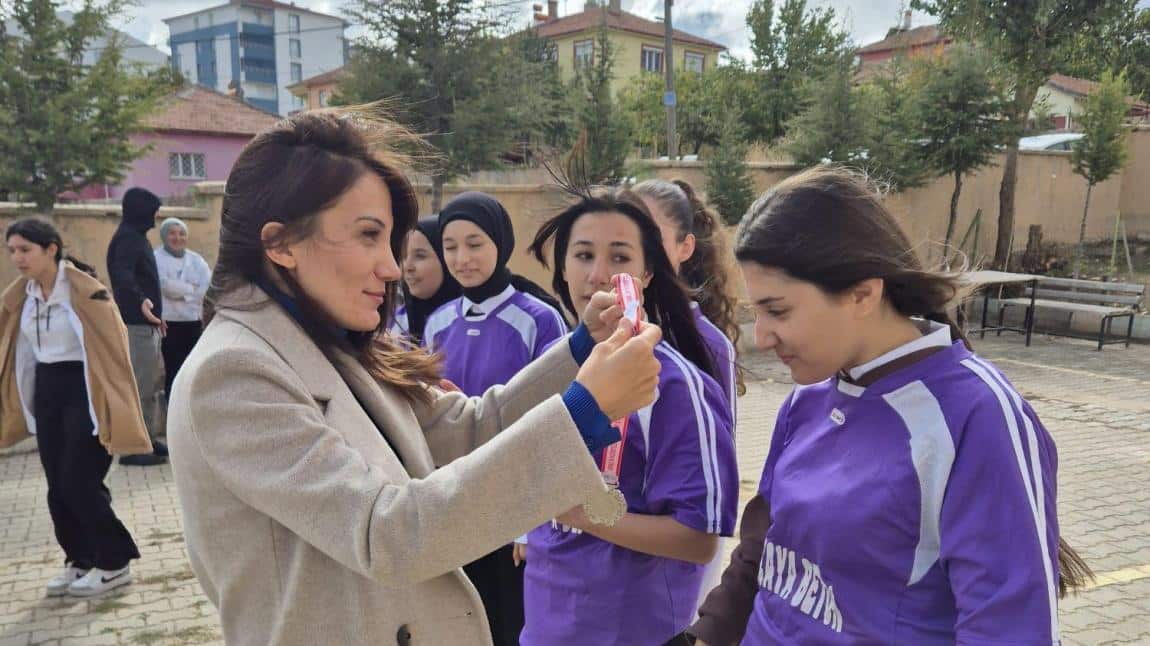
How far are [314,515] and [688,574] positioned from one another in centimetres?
115

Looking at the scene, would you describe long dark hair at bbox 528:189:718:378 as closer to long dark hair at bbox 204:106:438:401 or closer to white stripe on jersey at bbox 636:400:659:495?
white stripe on jersey at bbox 636:400:659:495

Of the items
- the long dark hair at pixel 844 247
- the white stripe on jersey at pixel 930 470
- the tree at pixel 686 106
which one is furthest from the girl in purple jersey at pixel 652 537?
the tree at pixel 686 106

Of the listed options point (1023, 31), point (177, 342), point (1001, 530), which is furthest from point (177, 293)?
point (1023, 31)

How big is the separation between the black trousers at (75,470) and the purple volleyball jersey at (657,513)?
3.36 metres

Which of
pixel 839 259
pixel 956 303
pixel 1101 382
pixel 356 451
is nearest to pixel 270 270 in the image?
pixel 356 451

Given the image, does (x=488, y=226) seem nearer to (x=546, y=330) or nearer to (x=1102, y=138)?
(x=546, y=330)

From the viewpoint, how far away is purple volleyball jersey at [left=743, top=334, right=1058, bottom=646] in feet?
4.16

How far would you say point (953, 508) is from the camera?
1328 mm

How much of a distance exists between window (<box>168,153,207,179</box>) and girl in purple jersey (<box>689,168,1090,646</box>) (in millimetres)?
35103

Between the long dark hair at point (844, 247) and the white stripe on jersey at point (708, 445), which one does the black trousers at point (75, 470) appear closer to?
the white stripe on jersey at point (708, 445)

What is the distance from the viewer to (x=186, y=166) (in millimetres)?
32969

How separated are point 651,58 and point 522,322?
46929 millimetres

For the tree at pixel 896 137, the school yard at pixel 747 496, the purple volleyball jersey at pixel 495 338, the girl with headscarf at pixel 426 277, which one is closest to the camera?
the purple volleyball jersey at pixel 495 338

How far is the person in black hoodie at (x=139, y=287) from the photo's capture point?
6.61m
